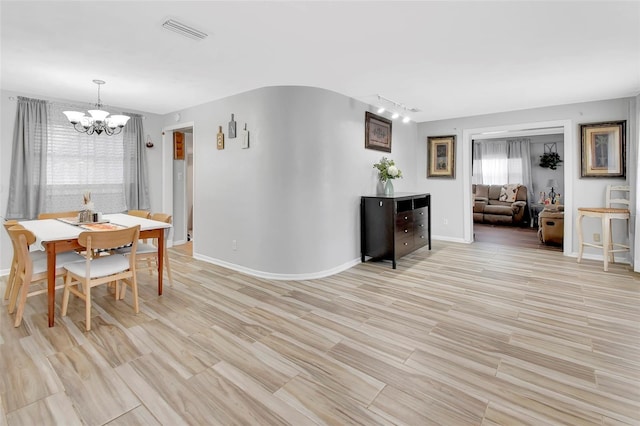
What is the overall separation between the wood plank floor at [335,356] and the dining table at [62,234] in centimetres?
33

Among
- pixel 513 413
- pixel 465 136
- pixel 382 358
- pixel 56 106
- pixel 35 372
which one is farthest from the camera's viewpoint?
pixel 465 136

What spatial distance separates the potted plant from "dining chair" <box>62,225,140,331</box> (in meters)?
9.74

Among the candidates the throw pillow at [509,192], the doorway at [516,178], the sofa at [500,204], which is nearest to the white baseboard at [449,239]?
the doorway at [516,178]

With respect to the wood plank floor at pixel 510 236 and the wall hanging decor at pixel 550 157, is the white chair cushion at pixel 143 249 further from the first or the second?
the wall hanging decor at pixel 550 157

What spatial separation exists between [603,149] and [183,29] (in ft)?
18.6

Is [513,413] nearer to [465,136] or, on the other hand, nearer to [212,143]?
[212,143]

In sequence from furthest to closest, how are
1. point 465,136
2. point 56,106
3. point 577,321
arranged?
point 465,136, point 56,106, point 577,321

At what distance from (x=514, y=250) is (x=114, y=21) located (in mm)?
6125

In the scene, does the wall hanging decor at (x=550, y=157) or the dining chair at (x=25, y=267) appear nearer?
the dining chair at (x=25, y=267)

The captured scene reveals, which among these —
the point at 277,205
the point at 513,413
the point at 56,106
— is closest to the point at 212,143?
the point at 277,205

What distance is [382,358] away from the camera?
2.22 m

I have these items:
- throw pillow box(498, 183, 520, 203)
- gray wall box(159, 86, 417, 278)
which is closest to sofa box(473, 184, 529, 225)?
throw pillow box(498, 183, 520, 203)

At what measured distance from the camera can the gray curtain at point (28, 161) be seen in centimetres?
411

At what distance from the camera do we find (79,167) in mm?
4715
